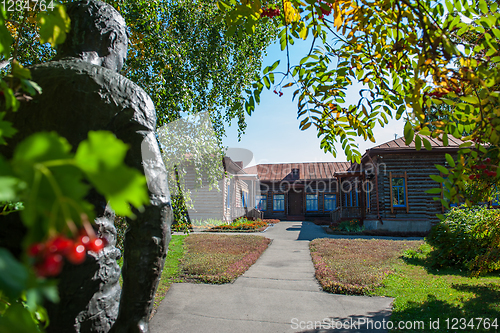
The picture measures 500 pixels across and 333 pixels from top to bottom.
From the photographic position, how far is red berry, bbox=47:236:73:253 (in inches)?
14.0

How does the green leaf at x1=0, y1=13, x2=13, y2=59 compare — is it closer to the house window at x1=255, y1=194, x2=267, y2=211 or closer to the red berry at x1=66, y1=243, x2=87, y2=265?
the red berry at x1=66, y1=243, x2=87, y2=265

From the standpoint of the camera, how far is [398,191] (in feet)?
54.2

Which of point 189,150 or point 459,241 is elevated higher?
point 189,150

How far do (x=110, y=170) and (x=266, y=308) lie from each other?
16.2 ft

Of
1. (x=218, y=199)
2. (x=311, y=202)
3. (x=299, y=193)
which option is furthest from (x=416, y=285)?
(x=299, y=193)

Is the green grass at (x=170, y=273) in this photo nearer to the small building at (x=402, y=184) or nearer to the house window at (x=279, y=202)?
the small building at (x=402, y=184)

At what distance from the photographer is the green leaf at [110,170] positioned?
31 centimetres

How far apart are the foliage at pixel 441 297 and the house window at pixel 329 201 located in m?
19.3

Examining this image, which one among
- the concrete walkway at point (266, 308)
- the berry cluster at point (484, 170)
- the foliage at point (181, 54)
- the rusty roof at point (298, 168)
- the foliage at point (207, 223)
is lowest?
the foliage at point (207, 223)

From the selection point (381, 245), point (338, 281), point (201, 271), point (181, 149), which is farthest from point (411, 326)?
point (381, 245)

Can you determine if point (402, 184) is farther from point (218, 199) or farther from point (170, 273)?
point (170, 273)

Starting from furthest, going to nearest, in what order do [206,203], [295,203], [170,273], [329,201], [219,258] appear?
[295,203] < [329,201] < [206,203] < [219,258] < [170,273]

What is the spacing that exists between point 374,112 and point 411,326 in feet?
9.99

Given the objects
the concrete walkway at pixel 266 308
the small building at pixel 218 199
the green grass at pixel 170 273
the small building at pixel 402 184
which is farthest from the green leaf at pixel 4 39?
the small building at pixel 402 184
